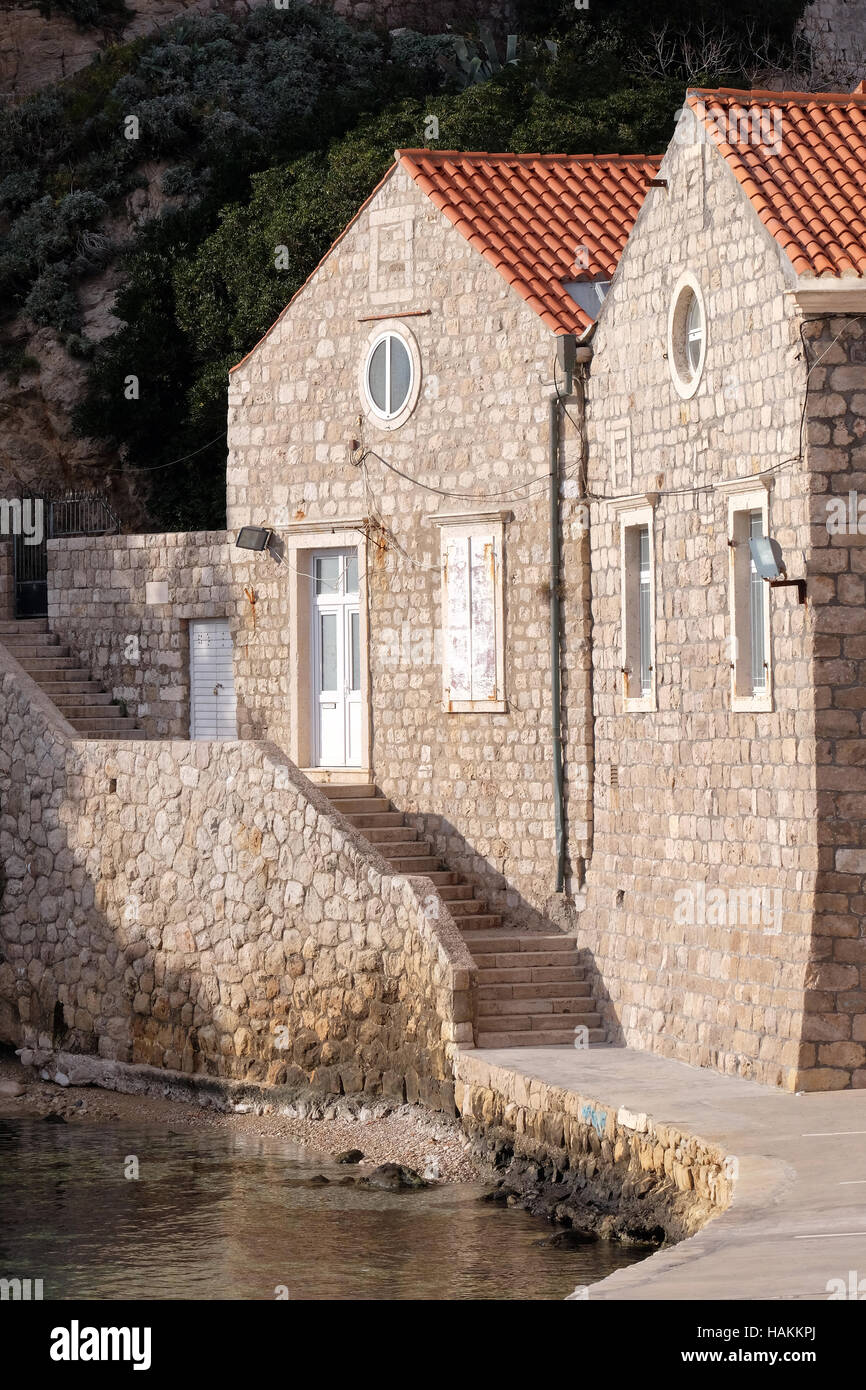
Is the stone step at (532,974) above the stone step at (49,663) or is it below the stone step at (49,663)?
below

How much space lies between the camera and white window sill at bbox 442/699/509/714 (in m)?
21.0

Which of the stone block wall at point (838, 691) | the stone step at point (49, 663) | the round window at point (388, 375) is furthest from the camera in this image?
the stone step at point (49, 663)

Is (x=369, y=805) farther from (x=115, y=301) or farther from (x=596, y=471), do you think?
(x=115, y=301)

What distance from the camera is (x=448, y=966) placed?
18.6 meters

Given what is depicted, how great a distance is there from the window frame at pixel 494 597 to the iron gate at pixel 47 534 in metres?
6.92

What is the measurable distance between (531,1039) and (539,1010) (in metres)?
0.38

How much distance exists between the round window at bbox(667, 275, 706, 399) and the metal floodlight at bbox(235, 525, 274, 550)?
635cm

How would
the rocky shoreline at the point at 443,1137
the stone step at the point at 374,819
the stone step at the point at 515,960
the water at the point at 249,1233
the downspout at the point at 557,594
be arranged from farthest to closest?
the stone step at the point at 374,819, the downspout at the point at 557,594, the stone step at the point at 515,960, the rocky shoreline at the point at 443,1137, the water at the point at 249,1233

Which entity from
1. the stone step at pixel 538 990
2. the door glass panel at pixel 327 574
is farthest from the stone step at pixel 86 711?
the stone step at pixel 538 990

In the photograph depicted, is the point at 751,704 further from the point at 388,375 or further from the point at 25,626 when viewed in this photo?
the point at 25,626

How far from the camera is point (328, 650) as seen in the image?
23375mm

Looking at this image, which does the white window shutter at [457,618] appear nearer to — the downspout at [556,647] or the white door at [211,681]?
the downspout at [556,647]

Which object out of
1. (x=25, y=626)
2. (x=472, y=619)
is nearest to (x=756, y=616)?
(x=472, y=619)

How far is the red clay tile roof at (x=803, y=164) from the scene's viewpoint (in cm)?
1661
